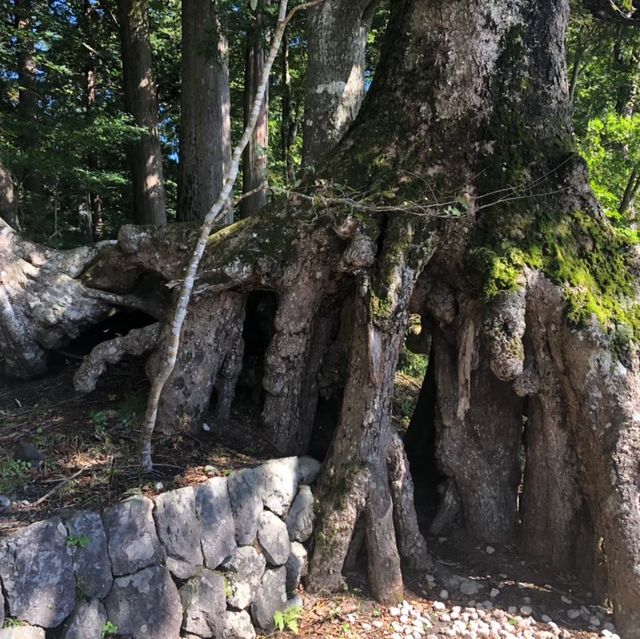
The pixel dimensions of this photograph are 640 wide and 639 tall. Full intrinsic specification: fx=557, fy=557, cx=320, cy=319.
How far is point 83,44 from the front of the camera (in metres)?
10.6

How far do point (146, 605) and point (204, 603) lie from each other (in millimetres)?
369

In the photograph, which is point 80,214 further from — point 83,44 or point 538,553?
point 538,553

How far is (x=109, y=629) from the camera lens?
9.14ft

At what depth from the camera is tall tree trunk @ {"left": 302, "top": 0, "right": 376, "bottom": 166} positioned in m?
5.52

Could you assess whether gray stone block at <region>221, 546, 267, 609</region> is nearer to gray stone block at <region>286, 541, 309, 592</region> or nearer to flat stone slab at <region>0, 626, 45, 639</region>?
gray stone block at <region>286, 541, 309, 592</region>

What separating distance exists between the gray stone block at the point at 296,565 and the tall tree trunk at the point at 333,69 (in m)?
3.52

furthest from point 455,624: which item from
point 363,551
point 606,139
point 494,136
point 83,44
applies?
point 83,44

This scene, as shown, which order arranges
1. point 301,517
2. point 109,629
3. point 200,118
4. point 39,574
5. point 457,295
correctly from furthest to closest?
point 200,118 < point 457,295 < point 301,517 < point 109,629 < point 39,574

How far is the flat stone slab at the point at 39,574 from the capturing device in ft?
8.31

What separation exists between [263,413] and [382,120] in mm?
2536

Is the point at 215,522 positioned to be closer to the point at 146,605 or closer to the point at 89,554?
the point at 146,605

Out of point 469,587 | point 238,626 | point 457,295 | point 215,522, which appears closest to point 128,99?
point 457,295

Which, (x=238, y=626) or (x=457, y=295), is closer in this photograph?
(x=238, y=626)

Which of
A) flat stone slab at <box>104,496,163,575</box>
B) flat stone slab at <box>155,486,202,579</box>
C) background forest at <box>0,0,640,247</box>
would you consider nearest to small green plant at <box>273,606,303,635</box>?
flat stone slab at <box>155,486,202,579</box>
